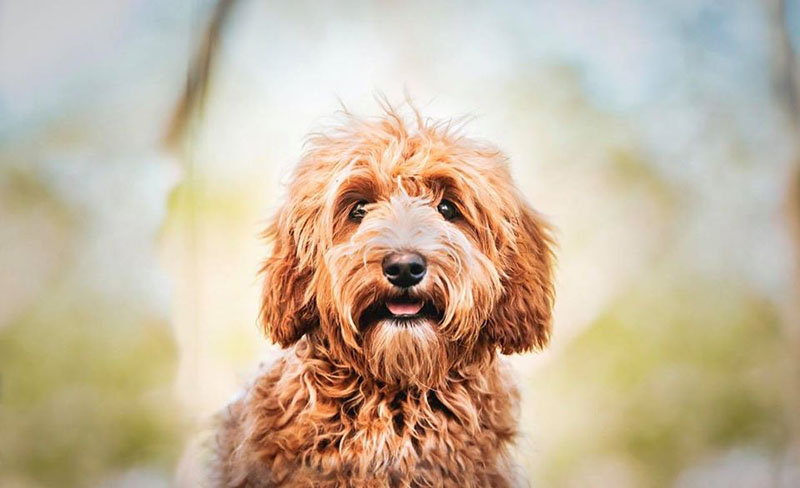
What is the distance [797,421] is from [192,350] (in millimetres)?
1246

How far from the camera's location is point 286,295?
127 centimetres

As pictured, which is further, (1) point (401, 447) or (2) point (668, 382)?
(2) point (668, 382)

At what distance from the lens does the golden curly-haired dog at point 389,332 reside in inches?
46.7

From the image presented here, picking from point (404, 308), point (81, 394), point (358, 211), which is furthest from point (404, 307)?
point (81, 394)

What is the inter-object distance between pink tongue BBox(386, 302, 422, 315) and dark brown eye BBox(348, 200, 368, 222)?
176 millimetres

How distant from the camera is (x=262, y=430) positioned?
4.16 feet

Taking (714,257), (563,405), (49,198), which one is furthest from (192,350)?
(714,257)

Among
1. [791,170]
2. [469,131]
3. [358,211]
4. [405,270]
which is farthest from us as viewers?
[791,170]

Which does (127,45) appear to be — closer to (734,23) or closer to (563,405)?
(563,405)

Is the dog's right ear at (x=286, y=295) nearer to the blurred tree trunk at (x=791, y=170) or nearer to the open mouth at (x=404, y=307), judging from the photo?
the open mouth at (x=404, y=307)

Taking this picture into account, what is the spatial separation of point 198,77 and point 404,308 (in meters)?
0.68

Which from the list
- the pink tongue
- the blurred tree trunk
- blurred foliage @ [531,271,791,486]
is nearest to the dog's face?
the pink tongue

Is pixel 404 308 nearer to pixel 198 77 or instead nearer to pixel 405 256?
pixel 405 256

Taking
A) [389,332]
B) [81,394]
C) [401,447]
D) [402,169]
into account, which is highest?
[402,169]
